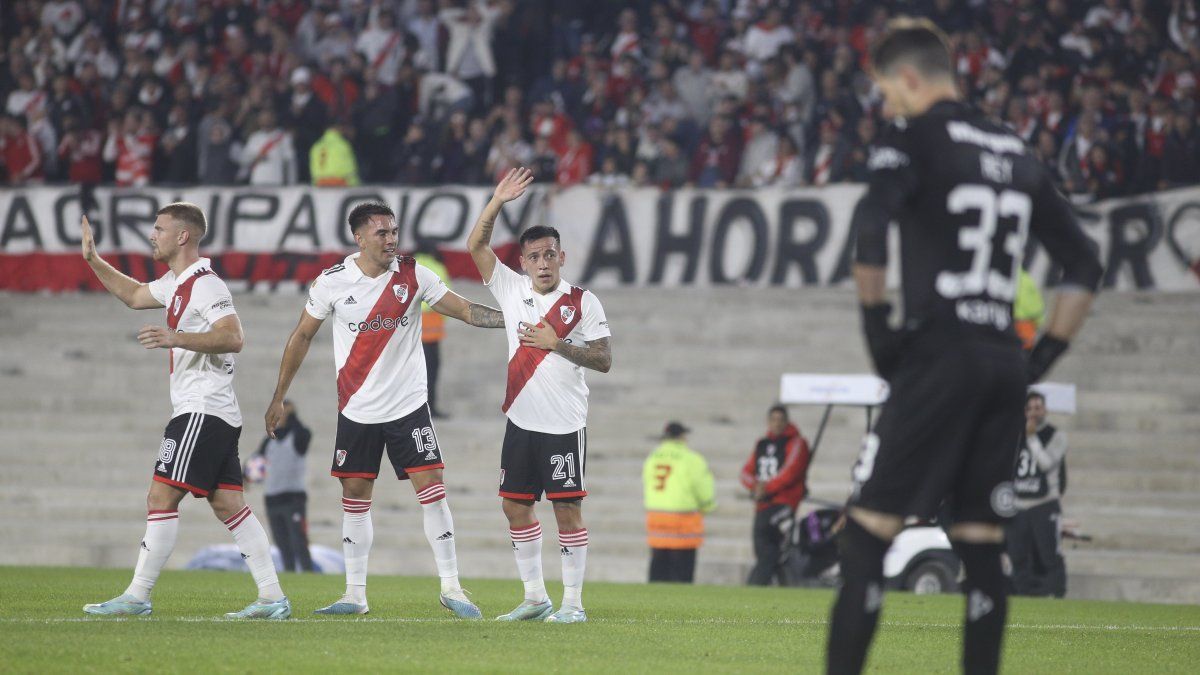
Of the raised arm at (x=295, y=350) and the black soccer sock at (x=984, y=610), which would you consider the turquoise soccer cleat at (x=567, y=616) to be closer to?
the raised arm at (x=295, y=350)

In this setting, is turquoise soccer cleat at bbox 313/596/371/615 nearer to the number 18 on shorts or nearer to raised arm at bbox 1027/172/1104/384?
the number 18 on shorts

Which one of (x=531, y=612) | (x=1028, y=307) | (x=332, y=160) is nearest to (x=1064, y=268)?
(x=531, y=612)

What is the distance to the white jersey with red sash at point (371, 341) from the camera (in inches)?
396

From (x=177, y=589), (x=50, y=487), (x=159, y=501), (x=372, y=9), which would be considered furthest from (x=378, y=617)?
(x=372, y=9)

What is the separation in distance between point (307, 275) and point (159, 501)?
15727mm

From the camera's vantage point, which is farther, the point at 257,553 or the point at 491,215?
the point at 491,215

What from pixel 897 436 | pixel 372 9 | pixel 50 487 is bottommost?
pixel 50 487

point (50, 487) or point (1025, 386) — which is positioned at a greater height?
point (1025, 386)

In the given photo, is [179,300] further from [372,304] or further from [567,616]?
[567,616]

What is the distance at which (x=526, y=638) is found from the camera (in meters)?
8.50

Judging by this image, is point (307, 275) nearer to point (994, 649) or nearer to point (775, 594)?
point (775, 594)

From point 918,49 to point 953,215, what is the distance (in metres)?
0.60

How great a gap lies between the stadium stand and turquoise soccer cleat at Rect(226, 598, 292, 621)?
8.60 m

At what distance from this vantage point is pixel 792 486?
672 inches
